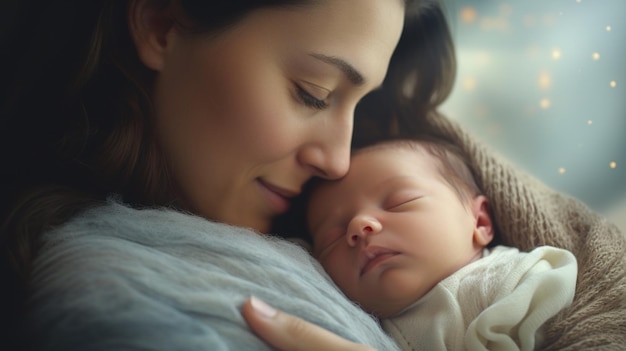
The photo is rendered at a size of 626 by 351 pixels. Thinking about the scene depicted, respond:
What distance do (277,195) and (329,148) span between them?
111 millimetres

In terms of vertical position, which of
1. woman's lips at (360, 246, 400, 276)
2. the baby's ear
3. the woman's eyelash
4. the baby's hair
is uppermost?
the woman's eyelash

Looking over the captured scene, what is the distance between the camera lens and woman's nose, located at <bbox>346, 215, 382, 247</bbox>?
78 cm

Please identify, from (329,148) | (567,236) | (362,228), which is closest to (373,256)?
(362,228)

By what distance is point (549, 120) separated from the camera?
91cm

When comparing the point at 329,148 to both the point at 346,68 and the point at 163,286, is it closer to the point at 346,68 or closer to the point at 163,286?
the point at 346,68

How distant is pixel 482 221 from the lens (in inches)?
35.9

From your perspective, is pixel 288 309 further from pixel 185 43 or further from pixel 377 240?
pixel 185 43

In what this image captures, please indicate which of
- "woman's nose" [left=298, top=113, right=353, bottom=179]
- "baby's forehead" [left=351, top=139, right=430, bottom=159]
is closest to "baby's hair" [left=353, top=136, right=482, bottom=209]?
"baby's forehead" [left=351, top=139, right=430, bottom=159]

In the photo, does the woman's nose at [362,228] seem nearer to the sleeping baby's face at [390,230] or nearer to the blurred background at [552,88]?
the sleeping baby's face at [390,230]

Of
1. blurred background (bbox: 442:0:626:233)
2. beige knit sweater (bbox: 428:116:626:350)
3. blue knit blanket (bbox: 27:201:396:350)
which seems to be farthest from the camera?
blurred background (bbox: 442:0:626:233)

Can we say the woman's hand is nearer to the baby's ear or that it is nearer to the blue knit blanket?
the blue knit blanket

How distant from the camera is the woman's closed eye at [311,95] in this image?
77cm

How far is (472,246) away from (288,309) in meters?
0.37

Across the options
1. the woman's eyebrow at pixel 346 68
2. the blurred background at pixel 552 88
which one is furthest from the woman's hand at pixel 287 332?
the blurred background at pixel 552 88
